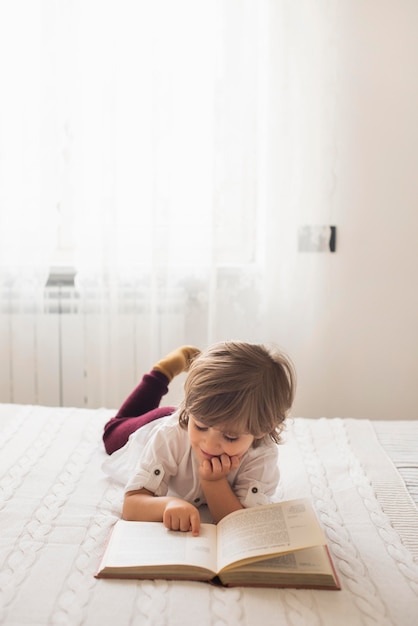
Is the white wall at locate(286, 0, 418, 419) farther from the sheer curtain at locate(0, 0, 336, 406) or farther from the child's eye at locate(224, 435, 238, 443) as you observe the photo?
the child's eye at locate(224, 435, 238, 443)

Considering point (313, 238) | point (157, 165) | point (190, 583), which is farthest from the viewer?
point (313, 238)

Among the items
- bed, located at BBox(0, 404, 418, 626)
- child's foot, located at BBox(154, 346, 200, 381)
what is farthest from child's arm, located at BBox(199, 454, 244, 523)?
child's foot, located at BBox(154, 346, 200, 381)

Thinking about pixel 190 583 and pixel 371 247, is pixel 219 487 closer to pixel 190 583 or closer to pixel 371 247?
pixel 190 583

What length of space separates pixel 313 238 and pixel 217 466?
1.43 meters

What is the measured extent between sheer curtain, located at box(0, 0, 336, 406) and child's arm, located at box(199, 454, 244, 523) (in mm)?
1249

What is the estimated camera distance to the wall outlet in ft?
8.57

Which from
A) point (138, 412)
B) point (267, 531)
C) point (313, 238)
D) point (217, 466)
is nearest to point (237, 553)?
point (267, 531)

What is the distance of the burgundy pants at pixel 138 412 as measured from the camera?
1.77m

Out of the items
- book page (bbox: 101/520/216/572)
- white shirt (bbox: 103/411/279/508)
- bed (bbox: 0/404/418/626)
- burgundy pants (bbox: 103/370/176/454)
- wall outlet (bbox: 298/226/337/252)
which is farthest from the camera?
wall outlet (bbox: 298/226/337/252)

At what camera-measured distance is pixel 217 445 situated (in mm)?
1333

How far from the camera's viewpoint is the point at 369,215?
2.65 m

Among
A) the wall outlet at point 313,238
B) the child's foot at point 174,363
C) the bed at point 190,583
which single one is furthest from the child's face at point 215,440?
the wall outlet at point 313,238

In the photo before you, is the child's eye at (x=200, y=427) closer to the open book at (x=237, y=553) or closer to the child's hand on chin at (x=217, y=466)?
the child's hand on chin at (x=217, y=466)

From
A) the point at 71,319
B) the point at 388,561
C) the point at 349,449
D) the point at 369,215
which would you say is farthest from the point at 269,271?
the point at 388,561
